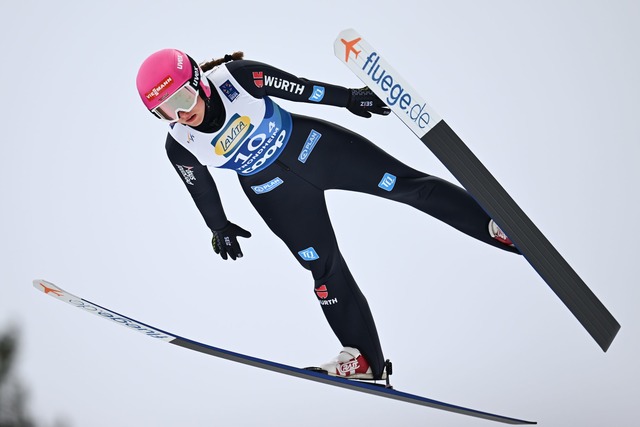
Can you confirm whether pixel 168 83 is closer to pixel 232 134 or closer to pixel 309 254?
pixel 232 134

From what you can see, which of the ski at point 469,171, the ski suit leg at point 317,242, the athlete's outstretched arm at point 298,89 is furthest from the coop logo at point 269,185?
the ski at point 469,171

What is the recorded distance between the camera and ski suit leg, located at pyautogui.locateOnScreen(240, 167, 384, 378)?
3279mm

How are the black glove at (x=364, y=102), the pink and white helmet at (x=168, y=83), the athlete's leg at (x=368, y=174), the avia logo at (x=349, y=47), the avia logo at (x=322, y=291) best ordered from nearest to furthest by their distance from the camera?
the avia logo at (x=349, y=47), the pink and white helmet at (x=168, y=83), the black glove at (x=364, y=102), the athlete's leg at (x=368, y=174), the avia logo at (x=322, y=291)

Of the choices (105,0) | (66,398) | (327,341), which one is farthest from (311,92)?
(105,0)

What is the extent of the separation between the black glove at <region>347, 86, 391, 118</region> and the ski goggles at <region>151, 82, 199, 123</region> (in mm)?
584

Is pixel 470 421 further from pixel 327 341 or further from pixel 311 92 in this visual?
pixel 311 92

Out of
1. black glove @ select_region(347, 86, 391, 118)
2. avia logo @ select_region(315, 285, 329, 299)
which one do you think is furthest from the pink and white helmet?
avia logo @ select_region(315, 285, 329, 299)

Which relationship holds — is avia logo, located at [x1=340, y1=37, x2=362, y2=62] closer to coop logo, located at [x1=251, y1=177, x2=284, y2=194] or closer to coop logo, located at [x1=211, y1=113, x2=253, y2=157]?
coop logo, located at [x1=211, y1=113, x2=253, y2=157]

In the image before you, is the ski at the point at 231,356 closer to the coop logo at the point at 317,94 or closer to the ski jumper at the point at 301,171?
the ski jumper at the point at 301,171

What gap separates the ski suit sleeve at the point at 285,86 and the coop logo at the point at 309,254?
0.61 m

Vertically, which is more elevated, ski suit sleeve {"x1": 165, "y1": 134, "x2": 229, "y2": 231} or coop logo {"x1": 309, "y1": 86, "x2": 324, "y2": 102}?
coop logo {"x1": 309, "y1": 86, "x2": 324, "y2": 102}

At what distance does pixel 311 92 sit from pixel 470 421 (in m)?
1.65

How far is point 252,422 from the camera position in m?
3.88

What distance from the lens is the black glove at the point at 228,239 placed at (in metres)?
3.45
